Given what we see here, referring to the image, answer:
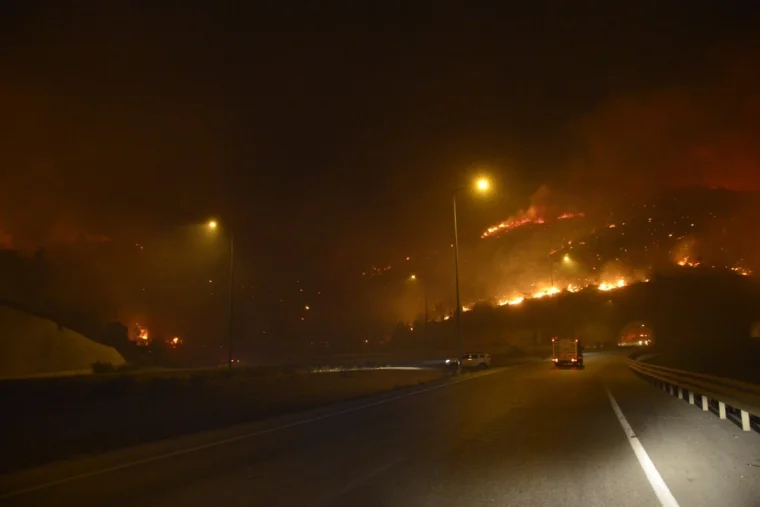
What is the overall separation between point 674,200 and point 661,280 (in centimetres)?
3136

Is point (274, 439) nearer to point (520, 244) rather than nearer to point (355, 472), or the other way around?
point (355, 472)

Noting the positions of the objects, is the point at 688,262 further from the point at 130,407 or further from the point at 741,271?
the point at 130,407

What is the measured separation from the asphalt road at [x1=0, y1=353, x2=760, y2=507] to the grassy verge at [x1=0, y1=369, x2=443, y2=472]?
178 cm

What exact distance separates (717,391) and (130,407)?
19038 mm

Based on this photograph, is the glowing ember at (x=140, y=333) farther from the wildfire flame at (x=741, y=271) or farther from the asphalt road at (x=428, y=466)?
the wildfire flame at (x=741, y=271)

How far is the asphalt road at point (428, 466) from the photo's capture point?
9055mm

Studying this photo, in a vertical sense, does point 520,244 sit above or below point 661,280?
above

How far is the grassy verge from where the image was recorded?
1524 cm

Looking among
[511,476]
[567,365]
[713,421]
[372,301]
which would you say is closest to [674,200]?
[372,301]

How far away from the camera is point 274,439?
15180 mm

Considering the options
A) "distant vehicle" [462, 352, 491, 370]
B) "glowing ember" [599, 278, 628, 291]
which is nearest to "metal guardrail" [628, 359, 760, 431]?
"distant vehicle" [462, 352, 491, 370]

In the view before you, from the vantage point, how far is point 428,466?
11359 mm

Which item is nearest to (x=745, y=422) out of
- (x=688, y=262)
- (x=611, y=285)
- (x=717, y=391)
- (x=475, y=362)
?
(x=717, y=391)

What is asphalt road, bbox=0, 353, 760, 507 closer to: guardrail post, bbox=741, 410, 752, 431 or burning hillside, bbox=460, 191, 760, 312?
guardrail post, bbox=741, 410, 752, 431
